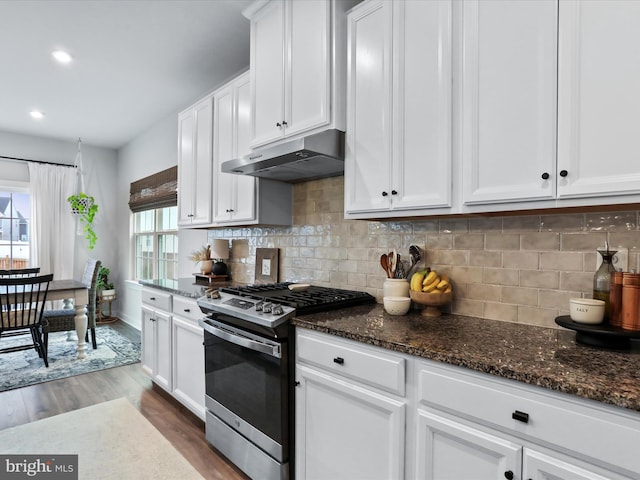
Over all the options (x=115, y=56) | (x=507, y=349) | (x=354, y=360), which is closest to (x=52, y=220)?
(x=115, y=56)

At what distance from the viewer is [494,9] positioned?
136 centimetres

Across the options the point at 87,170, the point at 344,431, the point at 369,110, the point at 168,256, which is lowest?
the point at 344,431

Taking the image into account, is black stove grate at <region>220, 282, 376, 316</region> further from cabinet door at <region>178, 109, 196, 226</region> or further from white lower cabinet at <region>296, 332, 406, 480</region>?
cabinet door at <region>178, 109, 196, 226</region>

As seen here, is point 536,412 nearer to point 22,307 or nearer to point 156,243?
point 22,307

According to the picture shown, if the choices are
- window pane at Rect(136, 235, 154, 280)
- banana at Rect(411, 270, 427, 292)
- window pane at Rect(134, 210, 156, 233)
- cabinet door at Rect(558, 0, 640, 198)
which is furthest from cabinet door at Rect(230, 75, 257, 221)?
window pane at Rect(136, 235, 154, 280)

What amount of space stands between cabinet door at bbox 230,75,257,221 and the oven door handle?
0.83 metres

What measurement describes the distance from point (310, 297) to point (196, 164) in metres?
1.81

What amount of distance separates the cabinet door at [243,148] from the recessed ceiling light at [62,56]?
155 cm

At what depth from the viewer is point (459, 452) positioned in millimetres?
1154

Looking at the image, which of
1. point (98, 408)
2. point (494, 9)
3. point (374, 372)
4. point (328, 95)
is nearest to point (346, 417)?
point (374, 372)

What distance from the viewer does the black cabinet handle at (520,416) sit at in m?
1.00

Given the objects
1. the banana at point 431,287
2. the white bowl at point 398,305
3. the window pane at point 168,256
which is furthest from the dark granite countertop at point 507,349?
the window pane at point 168,256

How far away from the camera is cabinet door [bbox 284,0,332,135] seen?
190 centimetres

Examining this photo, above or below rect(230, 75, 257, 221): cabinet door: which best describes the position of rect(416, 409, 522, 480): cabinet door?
below
